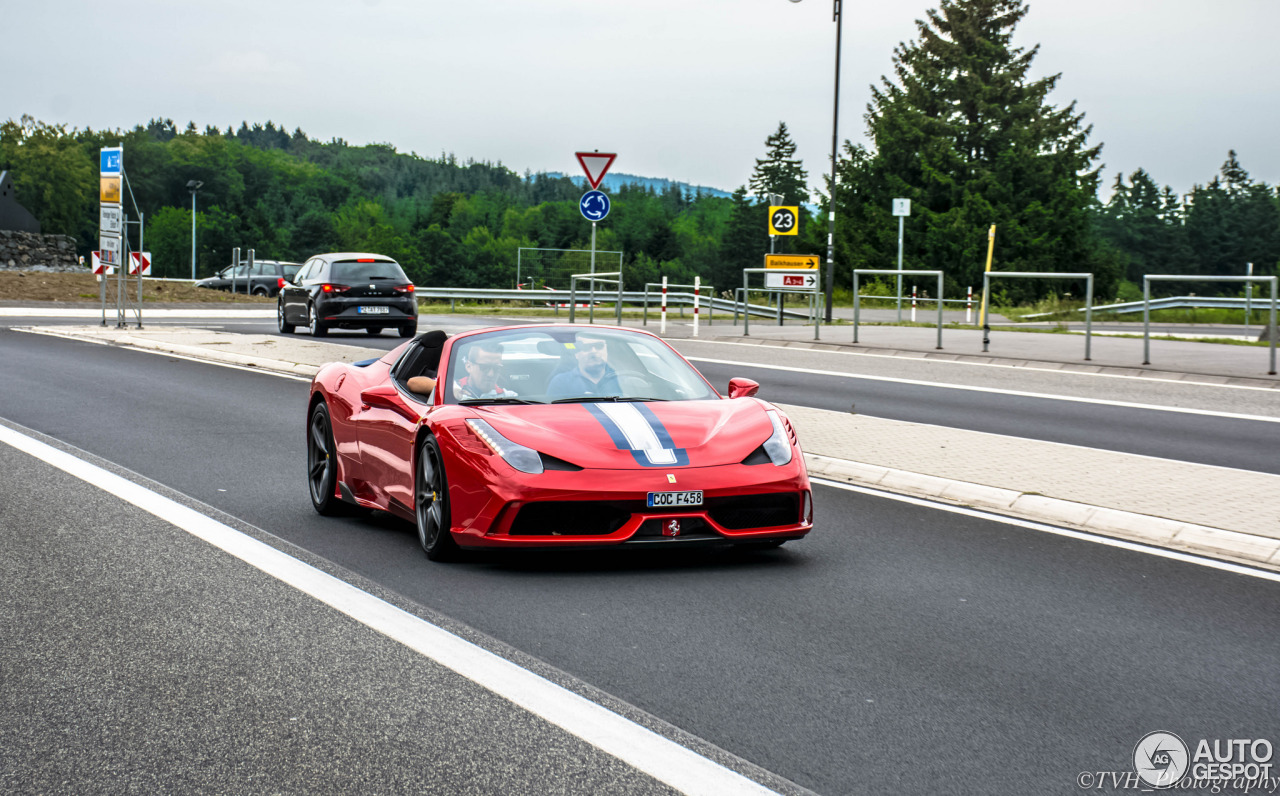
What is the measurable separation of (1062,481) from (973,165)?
199ft

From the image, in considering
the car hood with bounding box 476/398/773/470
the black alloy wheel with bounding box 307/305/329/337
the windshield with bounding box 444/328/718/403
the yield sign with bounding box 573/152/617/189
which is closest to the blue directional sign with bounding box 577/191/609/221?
the yield sign with bounding box 573/152/617/189

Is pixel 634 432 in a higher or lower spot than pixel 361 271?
lower

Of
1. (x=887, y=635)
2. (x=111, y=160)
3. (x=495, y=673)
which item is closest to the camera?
(x=495, y=673)

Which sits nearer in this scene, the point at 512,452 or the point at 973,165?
the point at 512,452

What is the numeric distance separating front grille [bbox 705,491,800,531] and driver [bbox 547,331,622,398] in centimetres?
110

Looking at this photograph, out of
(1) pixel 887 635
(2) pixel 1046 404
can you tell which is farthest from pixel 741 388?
(2) pixel 1046 404

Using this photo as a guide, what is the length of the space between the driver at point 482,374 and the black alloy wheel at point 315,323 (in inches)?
814

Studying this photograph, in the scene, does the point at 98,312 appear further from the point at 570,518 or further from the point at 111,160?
the point at 570,518

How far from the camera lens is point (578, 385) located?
732 centimetres

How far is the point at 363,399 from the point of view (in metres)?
7.94

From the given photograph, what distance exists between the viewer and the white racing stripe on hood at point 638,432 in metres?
6.50

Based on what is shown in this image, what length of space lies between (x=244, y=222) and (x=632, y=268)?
40347 mm

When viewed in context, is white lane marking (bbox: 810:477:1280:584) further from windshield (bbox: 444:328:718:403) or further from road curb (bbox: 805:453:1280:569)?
windshield (bbox: 444:328:718:403)

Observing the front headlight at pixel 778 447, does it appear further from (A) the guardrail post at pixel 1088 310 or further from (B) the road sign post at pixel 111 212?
(B) the road sign post at pixel 111 212
